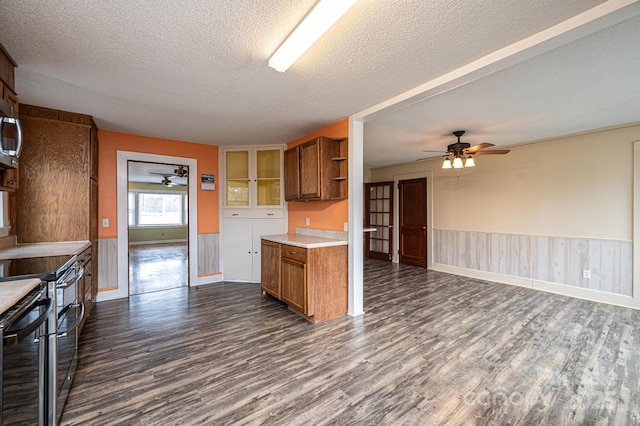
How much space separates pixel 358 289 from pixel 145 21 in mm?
3107

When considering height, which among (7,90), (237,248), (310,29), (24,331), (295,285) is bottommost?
(295,285)

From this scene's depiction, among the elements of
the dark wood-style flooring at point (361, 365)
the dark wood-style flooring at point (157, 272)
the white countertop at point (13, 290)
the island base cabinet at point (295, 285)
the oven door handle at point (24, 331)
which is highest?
the white countertop at point (13, 290)

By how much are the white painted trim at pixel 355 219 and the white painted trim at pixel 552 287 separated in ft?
10.2

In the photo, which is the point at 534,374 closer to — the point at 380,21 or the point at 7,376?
the point at 380,21

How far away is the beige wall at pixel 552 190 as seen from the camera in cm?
370

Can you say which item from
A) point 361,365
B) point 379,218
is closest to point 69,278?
point 361,365

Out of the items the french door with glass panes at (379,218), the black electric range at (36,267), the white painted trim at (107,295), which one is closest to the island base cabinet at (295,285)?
the black electric range at (36,267)

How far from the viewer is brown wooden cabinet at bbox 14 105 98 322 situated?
2699mm

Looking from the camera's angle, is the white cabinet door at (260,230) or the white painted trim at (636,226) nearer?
the white painted trim at (636,226)

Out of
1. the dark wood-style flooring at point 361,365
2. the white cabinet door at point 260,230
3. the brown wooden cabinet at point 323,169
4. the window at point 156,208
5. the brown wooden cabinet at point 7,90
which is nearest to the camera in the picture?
the dark wood-style flooring at point 361,365

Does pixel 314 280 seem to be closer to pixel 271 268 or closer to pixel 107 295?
pixel 271 268

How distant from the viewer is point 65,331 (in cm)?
164

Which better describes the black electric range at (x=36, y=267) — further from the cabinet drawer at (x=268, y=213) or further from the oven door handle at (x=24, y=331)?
the cabinet drawer at (x=268, y=213)

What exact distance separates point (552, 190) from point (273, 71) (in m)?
4.71
